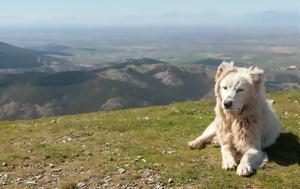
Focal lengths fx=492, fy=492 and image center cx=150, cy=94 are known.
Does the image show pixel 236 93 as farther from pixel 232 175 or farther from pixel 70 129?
pixel 70 129

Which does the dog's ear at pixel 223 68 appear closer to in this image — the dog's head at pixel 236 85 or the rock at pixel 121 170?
the dog's head at pixel 236 85

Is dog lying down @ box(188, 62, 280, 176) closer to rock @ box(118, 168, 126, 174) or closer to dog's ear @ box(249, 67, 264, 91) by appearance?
dog's ear @ box(249, 67, 264, 91)

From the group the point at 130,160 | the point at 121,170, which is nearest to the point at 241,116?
the point at 130,160

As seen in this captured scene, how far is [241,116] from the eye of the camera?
1505 centimetres

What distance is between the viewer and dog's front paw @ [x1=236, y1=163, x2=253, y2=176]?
1356 centimetres

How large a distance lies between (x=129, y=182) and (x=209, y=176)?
2.26 metres

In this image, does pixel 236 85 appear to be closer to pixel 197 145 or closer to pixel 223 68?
pixel 223 68

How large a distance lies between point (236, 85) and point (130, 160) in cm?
432

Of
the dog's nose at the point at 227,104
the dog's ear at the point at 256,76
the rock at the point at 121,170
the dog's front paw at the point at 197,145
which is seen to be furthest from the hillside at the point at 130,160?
the dog's ear at the point at 256,76

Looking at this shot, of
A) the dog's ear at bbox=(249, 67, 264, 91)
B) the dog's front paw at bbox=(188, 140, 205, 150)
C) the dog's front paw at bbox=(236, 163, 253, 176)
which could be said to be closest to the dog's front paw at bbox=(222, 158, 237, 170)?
the dog's front paw at bbox=(236, 163, 253, 176)

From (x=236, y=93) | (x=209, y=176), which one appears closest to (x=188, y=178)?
(x=209, y=176)

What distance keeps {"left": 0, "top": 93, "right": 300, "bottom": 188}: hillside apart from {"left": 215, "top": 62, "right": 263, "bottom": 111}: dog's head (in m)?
1.98

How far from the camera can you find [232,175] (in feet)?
45.1

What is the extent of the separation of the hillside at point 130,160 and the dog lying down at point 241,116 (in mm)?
473
